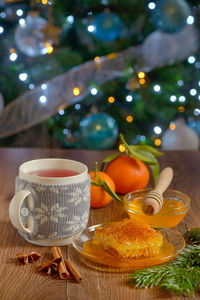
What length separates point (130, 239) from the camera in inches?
26.1

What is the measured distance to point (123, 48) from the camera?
100 inches

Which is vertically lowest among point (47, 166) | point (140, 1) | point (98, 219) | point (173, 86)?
point (173, 86)

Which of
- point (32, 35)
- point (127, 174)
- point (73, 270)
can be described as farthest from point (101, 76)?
point (73, 270)

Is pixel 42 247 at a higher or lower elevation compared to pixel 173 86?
higher

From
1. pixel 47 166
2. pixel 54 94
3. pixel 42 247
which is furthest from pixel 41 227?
pixel 54 94

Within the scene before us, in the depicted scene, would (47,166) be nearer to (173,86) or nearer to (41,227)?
(41,227)

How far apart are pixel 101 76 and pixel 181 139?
0.62 meters

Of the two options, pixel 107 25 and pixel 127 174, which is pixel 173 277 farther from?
pixel 107 25

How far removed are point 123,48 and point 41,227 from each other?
2.01m

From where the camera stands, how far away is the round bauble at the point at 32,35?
2.20 m

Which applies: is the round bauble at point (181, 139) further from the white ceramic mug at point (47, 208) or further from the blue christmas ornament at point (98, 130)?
the white ceramic mug at point (47, 208)

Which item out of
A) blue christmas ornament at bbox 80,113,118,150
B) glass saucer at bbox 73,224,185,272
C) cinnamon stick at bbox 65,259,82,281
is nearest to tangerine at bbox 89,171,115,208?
glass saucer at bbox 73,224,185,272

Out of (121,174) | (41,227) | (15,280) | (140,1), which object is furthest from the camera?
(140,1)

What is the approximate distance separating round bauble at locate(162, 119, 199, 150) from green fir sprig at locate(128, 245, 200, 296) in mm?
1756
